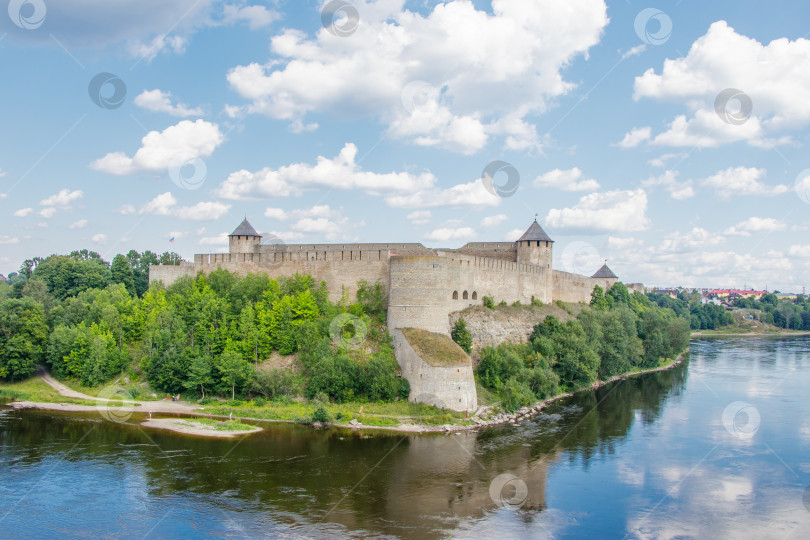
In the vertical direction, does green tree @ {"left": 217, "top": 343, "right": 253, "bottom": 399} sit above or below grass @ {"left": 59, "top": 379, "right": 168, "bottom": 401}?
above

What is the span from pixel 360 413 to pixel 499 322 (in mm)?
8903

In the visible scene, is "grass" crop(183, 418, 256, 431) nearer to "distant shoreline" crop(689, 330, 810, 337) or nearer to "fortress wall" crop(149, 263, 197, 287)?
"fortress wall" crop(149, 263, 197, 287)

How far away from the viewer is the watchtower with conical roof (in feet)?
104

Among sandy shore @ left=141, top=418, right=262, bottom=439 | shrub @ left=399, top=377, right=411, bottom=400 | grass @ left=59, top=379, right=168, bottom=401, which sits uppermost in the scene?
shrub @ left=399, top=377, right=411, bottom=400

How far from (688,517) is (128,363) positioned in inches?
852

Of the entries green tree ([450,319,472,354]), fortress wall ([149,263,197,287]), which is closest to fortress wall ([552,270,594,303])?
green tree ([450,319,472,354])

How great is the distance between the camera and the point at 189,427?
777 inches

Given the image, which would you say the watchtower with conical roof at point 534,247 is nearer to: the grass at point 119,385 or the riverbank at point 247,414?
the riverbank at point 247,414

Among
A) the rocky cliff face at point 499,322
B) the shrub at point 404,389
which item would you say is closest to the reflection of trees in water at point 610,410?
the rocky cliff face at point 499,322

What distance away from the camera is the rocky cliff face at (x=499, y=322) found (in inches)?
1005

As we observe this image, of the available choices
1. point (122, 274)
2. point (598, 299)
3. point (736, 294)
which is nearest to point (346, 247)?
point (122, 274)

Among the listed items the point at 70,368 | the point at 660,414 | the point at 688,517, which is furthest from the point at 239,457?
the point at 660,414

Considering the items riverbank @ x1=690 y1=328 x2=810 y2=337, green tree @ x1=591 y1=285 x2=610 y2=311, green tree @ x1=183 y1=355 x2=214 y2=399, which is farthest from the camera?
riverbank @ x1=690 y1=328 x2=810 y2=337

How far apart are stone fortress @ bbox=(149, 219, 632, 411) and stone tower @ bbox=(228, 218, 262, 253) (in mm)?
46
